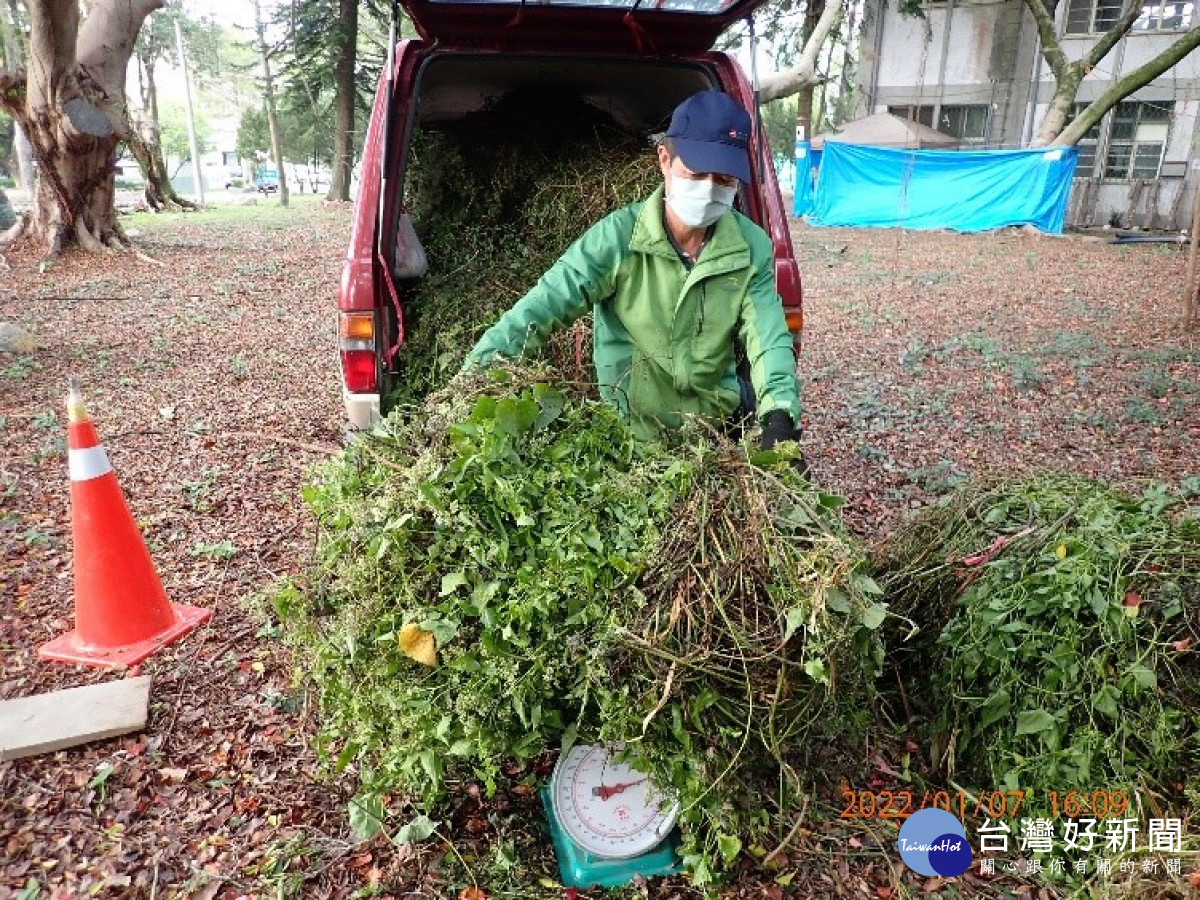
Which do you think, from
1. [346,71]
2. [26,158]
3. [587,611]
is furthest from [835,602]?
[26,158]

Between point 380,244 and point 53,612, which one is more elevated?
point 380,244

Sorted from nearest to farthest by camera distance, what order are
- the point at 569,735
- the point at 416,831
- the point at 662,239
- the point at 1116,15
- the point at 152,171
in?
the point at 569,735, the point at 416,831, the point at 662,239, the point at 152,171, the point at 1116,15

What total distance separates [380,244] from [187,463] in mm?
2217

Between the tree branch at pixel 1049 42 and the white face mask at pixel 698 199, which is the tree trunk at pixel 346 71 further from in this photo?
the white face mask at pixel 698 199

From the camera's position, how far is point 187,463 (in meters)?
4.51

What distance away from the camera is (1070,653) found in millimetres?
2064

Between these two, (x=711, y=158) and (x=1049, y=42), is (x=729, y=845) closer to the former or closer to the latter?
(x=711, y=158)

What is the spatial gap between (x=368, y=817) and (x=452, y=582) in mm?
732

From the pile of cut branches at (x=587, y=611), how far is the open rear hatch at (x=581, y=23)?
84.7 inches

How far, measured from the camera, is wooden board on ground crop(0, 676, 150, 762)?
244cm

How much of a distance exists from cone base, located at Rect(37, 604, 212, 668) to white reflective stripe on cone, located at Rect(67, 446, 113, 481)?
1.93 feet

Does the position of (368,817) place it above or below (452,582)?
below

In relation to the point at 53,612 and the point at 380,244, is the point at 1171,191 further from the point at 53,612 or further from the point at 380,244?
the point at 53,612

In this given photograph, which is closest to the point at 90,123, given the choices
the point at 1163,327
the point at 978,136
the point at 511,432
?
the point at 511,432
